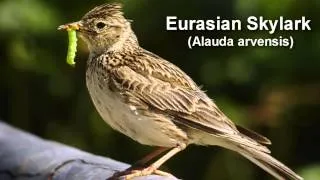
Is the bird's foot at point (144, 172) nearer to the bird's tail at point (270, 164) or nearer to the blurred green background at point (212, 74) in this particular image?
the bird's tail at point (270, 164)

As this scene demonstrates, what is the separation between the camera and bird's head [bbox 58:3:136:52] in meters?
3.54

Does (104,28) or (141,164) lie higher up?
(104,28)

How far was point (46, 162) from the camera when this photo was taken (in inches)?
119

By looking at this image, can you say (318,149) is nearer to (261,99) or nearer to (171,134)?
(261,99)

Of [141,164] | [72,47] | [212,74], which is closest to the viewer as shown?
[141,164]

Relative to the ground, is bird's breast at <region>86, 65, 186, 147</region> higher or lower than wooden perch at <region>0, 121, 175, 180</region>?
higher

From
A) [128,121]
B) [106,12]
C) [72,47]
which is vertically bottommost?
[128,121]

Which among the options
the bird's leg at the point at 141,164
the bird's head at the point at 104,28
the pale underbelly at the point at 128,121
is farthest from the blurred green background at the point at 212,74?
the pale underbelly at the point at 128,121

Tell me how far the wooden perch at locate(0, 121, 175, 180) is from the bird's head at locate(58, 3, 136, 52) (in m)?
0.40

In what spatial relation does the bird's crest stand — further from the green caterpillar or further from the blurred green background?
the blurred green background

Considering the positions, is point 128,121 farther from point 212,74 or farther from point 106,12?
point 212,74

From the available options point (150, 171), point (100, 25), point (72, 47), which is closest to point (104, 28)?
point (100, 25)

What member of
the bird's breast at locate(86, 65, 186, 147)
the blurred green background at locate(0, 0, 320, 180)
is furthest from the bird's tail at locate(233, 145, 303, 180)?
the blurred green background at locate(0, 0, 320, 180)

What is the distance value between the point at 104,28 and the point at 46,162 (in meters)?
0.67
